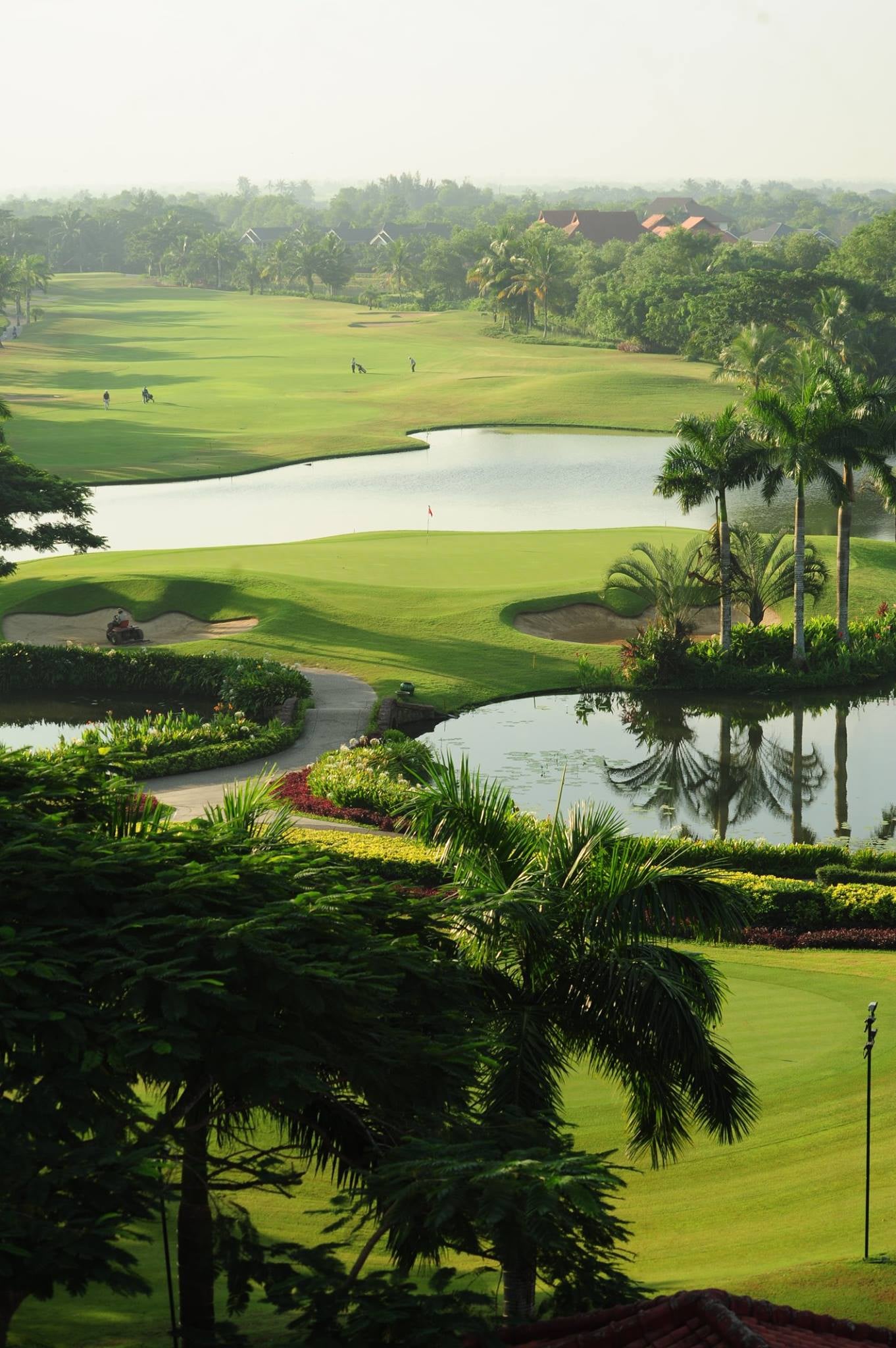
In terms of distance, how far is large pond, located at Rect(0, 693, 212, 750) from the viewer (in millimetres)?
37875

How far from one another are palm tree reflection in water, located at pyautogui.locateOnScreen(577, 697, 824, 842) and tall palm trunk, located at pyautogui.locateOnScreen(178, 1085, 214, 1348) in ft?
67.9

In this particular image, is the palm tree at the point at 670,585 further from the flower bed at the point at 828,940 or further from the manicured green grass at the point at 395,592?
→ the flower bed at the point at 828,940

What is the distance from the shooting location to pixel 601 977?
13.4 meters

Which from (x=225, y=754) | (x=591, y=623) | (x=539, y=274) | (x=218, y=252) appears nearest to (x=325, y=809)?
(x=225, y=754)

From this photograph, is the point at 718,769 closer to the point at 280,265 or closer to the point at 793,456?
the point at 793,456

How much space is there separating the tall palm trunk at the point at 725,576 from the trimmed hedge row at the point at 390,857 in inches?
660

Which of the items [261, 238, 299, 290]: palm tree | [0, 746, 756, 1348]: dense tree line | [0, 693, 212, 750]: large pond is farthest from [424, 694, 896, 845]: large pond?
[261, 238, 299, 290]: palm tree

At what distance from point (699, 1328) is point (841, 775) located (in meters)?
25.7

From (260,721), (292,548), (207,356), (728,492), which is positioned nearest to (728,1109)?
(260,721)

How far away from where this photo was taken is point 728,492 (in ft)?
225

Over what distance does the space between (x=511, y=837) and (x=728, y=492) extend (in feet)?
183

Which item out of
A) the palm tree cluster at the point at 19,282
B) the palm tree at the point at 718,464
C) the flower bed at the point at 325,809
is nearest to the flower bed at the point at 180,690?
the flower bed at the point at 325,809

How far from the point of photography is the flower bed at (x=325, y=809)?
29.8 m

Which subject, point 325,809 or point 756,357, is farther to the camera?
point 756,357
